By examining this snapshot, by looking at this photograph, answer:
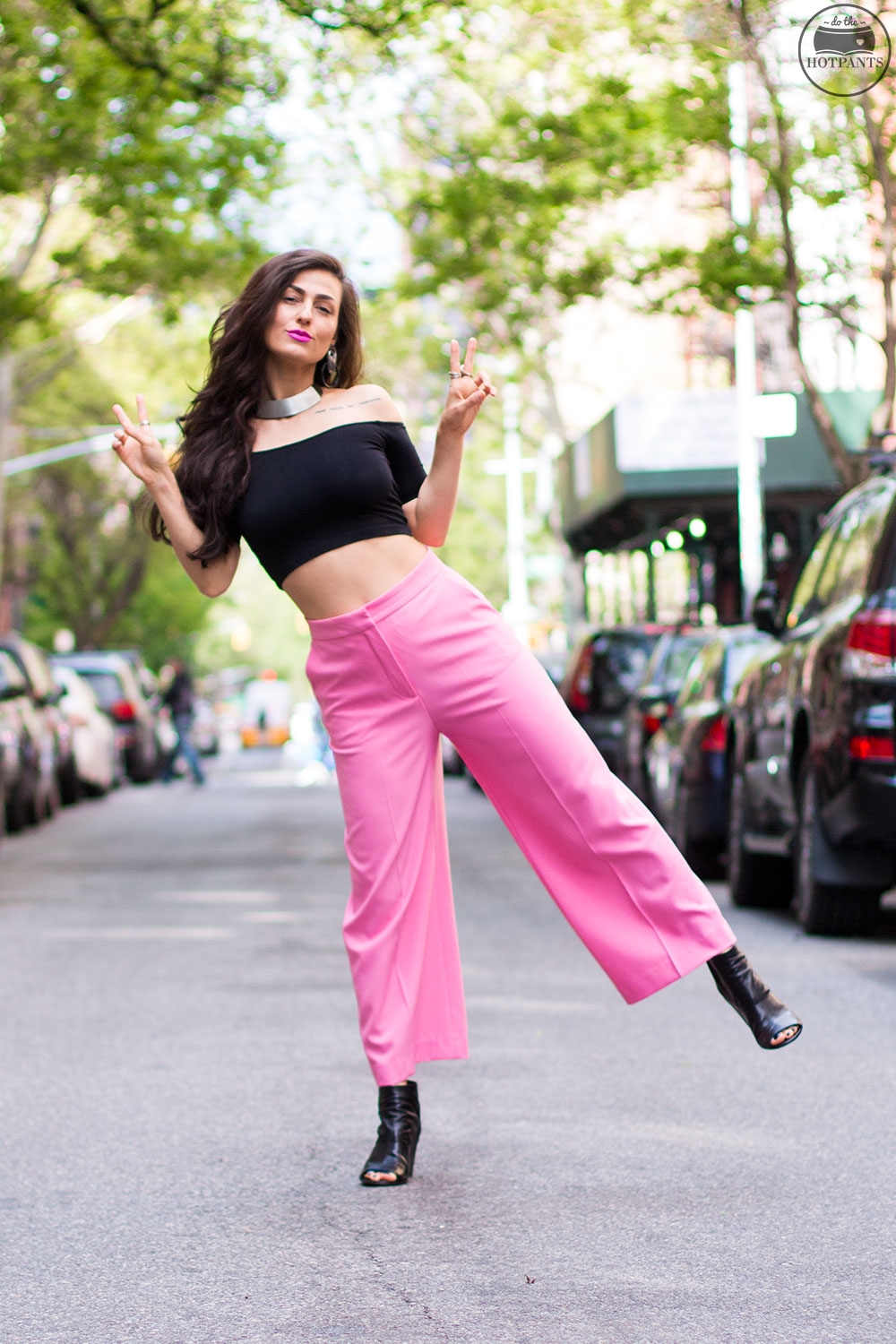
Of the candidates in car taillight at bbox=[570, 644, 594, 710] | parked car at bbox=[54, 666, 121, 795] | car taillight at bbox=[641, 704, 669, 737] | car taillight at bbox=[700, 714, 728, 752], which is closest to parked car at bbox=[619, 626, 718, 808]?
car taillight at bbox=[641, 704, 669, 737]

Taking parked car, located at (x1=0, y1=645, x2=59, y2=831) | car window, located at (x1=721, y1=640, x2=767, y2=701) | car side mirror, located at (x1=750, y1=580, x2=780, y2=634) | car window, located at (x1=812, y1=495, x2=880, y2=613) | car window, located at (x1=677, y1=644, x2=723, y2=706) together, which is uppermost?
car window, located at (x1=812, y1=495, x2=880, y2=613)

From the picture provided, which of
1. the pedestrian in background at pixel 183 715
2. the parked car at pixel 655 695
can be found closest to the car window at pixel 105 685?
the pedestrian in background at pixel 183 715

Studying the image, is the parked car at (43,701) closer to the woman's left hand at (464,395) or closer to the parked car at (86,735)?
the parked car at (86,735)

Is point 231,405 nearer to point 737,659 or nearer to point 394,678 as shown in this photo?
point 394,678

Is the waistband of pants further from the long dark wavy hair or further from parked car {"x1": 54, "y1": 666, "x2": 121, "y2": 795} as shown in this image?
parked car {"x1": 54, "y1": 666, "x2": 121, "y2": 795}

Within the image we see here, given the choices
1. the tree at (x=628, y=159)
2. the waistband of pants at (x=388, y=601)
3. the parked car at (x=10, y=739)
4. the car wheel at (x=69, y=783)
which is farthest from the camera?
the car wheel at (x=69, y=783)

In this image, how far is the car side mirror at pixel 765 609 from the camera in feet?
33.3

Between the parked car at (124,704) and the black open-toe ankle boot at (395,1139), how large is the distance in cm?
2569

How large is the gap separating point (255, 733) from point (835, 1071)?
61.2m

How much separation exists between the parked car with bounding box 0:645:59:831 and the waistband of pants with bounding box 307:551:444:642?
13.1 m

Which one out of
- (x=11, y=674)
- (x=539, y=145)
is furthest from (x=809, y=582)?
(x=539, y=145)

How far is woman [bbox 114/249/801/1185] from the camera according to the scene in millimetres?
4848

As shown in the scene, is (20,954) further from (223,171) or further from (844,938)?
(223,171)

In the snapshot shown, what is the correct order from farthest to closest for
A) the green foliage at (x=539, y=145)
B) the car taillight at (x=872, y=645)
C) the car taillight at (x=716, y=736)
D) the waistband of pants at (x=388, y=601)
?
the green foliage at (x=539, y=145) < the car taillight at (x=716, y=736) < the car taillight at (x=872, y=645) < the waistband of pants at (x=388, y=601)
